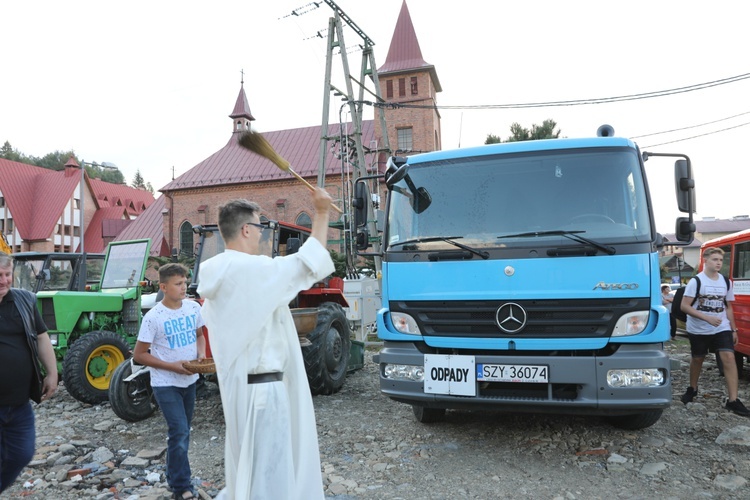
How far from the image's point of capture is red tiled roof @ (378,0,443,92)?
3628 centimetres

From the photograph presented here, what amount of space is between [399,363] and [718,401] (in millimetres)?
4192

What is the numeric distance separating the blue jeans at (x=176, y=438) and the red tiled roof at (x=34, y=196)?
5356 centimetres

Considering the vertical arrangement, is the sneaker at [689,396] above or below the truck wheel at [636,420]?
below

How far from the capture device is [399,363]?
15.0 feet

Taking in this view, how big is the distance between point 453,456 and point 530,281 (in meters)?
1.63

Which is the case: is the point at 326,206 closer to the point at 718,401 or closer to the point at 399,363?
the point at 399,363

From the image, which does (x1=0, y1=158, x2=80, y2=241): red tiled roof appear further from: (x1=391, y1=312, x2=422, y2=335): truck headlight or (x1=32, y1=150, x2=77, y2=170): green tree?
(x1=391, y1=312, x2=422, y2=335): truck headlight

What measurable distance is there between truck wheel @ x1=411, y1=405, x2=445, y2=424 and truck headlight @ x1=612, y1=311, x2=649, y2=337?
2.09m

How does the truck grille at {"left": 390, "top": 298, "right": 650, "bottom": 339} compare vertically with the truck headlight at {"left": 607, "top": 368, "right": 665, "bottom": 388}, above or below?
above

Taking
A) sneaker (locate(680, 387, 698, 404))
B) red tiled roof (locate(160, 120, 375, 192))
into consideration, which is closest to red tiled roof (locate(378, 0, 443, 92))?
red tiled roof (locate(160, 120, 375, 192))

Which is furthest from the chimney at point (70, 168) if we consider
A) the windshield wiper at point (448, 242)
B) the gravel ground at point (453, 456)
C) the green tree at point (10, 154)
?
the windshield wiper at point (448, 242)

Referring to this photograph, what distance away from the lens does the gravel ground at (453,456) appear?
3.92 m

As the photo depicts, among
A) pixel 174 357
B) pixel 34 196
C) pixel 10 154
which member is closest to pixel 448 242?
pixel 174 357

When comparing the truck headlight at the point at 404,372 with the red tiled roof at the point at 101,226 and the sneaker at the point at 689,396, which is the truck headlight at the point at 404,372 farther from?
the red tiled roof at the point at 101,226
